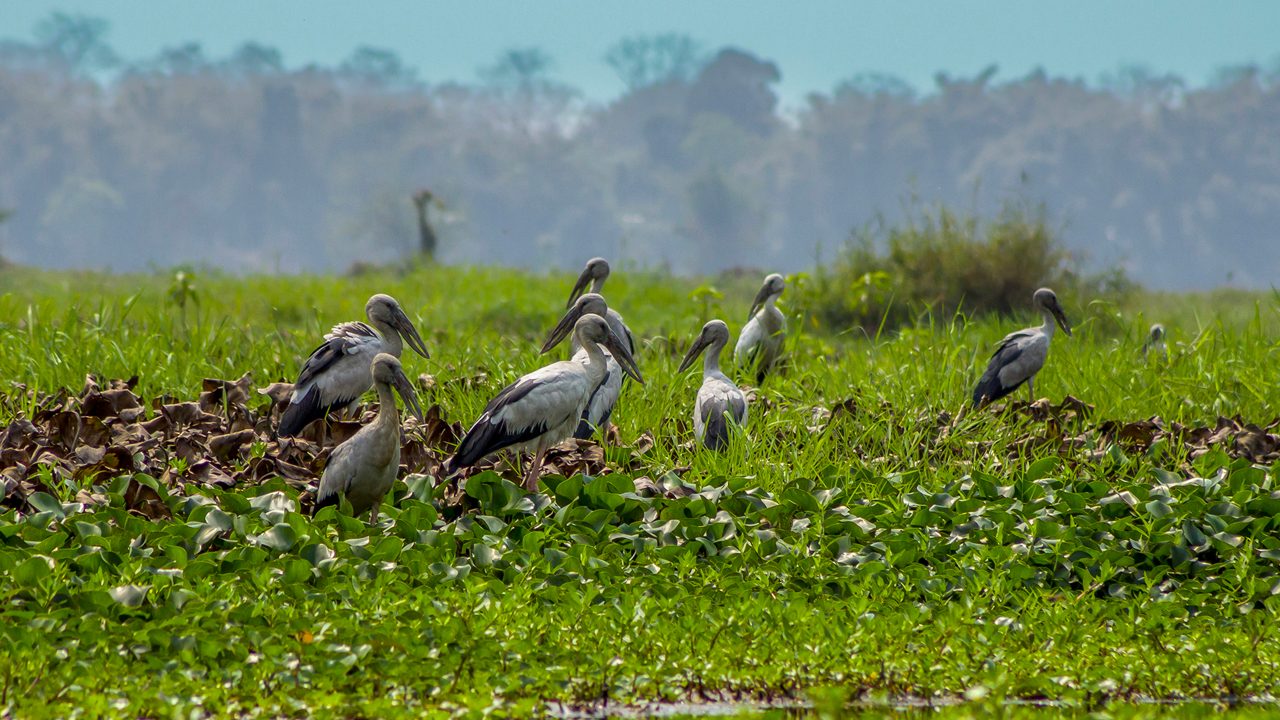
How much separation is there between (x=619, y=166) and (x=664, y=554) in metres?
109

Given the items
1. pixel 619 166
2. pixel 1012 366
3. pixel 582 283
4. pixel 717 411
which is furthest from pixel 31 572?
pixel 619 166

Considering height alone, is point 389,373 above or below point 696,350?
above

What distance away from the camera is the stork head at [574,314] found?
26.8ft

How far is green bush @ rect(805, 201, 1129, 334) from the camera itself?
17.7 meters

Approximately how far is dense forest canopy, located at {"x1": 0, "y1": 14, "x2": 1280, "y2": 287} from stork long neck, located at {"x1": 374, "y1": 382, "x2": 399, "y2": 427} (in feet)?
287

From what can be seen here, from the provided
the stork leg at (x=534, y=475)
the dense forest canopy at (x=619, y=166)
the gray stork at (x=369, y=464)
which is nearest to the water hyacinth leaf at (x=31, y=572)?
the gray stork at (x=369, y=464)

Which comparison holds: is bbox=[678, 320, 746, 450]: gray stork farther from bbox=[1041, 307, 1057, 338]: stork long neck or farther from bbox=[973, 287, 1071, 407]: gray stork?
bbox=[1041, 307, 1057, 338]: stork long neck

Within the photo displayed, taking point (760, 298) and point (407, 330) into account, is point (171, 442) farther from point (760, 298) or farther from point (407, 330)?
point (760, 298)

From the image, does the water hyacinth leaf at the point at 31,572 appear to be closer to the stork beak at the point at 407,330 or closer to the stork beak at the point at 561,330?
the stork beak at the point at 407,330

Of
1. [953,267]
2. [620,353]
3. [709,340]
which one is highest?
[620,353]

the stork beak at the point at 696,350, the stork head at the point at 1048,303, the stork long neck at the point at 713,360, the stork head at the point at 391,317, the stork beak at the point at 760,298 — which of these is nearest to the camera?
the stork head at the point at 391,317

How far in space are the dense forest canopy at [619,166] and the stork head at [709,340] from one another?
8490 cm

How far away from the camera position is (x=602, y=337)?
7.70 metres

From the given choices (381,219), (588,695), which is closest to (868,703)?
(588,695)
